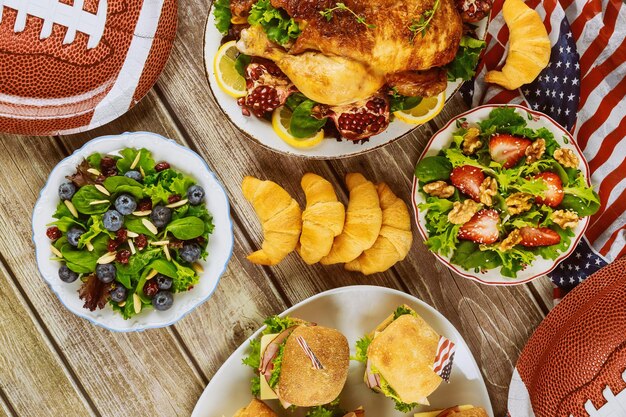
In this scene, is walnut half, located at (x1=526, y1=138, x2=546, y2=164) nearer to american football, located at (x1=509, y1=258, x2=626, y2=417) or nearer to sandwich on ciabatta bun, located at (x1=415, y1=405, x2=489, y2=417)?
american football, located at (x1=509, y1=258, x2=626, y2=417)

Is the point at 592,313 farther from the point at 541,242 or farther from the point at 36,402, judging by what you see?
the point at 36,402

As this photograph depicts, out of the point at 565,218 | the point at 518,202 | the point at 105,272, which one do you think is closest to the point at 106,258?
the point at 105,272

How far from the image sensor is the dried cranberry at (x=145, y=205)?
160cm

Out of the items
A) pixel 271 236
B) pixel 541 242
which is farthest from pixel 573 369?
pixel 271 236

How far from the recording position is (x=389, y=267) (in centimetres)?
182

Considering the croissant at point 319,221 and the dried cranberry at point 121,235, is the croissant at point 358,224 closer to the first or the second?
the croissant at point 319,221

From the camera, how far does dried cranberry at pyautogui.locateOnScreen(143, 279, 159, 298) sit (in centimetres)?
160

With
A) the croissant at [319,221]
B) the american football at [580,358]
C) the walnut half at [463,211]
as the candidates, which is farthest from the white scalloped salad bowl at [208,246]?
the american football at [580,358]

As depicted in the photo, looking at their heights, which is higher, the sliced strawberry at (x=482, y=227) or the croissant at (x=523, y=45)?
the croissant at (x=523, y=45)

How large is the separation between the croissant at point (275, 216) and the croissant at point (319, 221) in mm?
→ 29

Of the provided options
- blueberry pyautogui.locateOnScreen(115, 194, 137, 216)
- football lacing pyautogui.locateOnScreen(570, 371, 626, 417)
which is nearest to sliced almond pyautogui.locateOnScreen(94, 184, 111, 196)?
blueberry pyautogui.locateOnScreen(115, 194, 137, 216)

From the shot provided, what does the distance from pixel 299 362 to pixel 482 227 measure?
625 mm

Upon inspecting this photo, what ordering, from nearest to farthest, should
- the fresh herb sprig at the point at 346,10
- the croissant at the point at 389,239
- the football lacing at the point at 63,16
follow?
the fresh herb sprig at the point at 346,10 < the football lacing at the point at 63,16 < the croissant at the point at 389,239

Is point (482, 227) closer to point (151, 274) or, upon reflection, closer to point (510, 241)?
point (510, 241)
